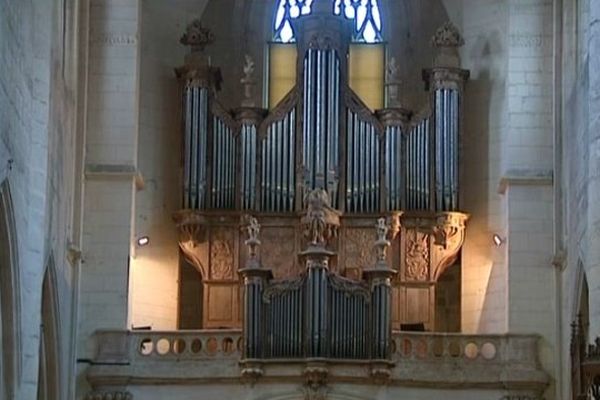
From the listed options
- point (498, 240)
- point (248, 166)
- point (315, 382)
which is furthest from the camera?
point (248, 166)

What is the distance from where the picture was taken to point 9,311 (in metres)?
30.2

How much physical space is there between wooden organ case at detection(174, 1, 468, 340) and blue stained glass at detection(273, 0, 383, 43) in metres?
1.81

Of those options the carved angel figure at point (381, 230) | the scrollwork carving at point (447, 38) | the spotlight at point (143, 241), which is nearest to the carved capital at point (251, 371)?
the carved angel figure at point (381, 230)

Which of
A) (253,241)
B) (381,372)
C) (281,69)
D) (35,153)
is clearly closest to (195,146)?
(253,241)

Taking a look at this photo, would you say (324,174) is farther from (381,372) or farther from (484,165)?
(381,372)

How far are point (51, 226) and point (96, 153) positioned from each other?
3.82 metres

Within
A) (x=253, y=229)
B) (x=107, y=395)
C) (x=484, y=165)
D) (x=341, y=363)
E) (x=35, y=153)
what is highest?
(x=484, y=165)

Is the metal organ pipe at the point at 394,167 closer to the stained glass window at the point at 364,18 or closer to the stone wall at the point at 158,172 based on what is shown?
the stained glass window at the point at 364,18

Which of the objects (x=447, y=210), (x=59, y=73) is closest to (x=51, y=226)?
(x=59, y=73)

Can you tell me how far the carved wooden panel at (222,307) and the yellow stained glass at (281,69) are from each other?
4253mm

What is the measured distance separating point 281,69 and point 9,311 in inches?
461

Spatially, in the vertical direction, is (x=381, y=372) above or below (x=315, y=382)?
above

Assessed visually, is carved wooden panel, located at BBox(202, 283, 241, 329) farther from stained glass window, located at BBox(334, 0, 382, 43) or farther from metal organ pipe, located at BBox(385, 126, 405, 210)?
stained glass window, located at BBox(334, 0, 382, 43)

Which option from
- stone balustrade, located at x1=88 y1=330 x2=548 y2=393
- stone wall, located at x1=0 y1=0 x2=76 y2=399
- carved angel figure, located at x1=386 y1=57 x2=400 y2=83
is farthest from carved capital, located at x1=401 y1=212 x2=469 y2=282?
stone wall, located at x1=0 y1=0 x2=76 y2=399
